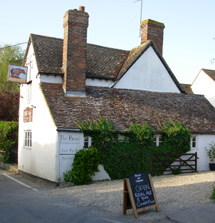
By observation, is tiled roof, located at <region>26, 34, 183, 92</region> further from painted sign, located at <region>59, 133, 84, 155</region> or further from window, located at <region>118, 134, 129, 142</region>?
window, located at <region>118, 134, 129, 142</region>

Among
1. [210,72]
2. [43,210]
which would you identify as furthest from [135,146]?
[210,72]

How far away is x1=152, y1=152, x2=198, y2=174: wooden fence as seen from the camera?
15.8 m

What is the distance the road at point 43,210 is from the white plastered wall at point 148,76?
9295 mm

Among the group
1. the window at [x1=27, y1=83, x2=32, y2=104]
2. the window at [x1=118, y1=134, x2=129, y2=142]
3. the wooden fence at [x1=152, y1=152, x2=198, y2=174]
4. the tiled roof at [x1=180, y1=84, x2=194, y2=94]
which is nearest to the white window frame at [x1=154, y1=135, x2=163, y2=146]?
the wooden fence at [x1=152, y1=152, x2=198, y2=174]

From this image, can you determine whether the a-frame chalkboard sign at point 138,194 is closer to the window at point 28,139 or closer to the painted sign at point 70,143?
the painted sign at point 70,143

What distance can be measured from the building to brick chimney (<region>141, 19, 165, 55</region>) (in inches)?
1.0

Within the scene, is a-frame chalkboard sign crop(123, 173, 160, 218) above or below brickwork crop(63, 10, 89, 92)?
below

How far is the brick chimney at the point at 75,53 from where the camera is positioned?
16.1 meters

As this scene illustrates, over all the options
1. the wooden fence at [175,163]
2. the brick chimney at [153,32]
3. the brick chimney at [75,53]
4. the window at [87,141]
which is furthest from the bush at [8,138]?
the brick chimney at [153,32]

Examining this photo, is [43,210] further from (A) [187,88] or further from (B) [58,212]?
(A) [187,88]

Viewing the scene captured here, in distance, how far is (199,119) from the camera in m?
18.6

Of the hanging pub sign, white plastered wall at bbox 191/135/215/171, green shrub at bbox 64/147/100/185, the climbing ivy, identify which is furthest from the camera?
white plastered wall at bbox 191/135/215/171

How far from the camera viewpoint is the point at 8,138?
21.8 meters

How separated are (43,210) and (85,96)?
8.35 m
